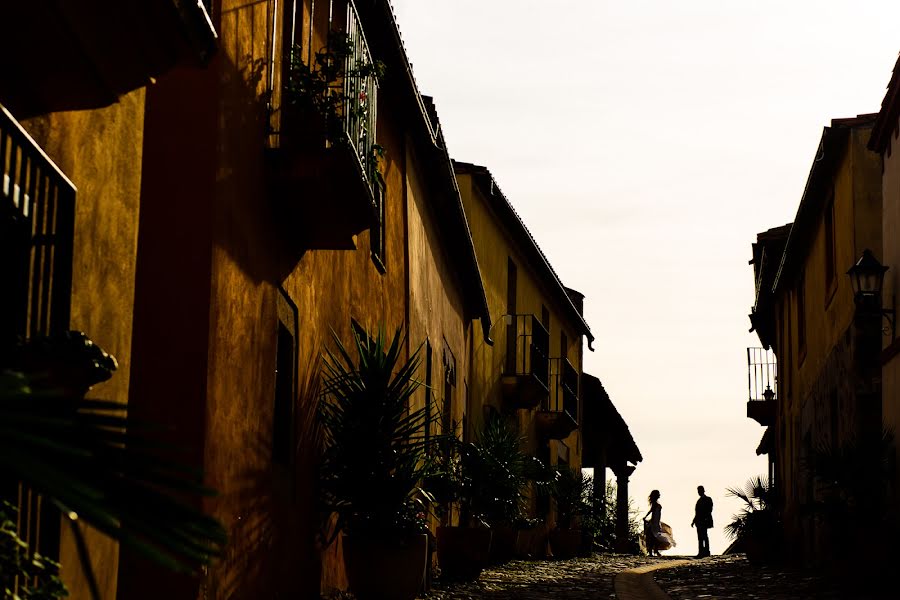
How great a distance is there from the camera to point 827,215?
1847 cm

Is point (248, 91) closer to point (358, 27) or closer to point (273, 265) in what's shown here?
point (273, 265)

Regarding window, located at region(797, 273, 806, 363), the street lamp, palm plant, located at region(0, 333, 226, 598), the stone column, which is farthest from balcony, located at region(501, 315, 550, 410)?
palm plant, located at region(0, 333, 226, 598)

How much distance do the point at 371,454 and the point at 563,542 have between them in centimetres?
1587

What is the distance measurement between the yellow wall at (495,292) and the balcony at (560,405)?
0.30 metres

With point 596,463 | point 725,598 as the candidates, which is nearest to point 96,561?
point 725,598

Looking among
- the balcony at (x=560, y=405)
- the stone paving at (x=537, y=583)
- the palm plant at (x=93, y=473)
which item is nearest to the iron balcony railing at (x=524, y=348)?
the balcony at (x=560, y=405)

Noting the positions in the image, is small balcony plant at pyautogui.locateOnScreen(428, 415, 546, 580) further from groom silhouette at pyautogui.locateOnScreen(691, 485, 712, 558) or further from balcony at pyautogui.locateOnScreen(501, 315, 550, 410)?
groom silhouette at pyautogui.locateOnScreen(691, 485, 712, 558)

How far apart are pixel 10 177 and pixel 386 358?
5.75m

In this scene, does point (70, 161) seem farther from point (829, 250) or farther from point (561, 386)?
point (561, 386)

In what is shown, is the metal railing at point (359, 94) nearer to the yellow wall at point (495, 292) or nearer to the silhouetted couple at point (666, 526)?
the yellow wall at point (495, 292)

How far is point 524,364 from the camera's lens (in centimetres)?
2620

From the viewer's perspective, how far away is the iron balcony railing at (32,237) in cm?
498

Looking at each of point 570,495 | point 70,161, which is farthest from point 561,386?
point 70,161

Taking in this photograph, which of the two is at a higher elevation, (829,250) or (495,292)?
(495,292)
